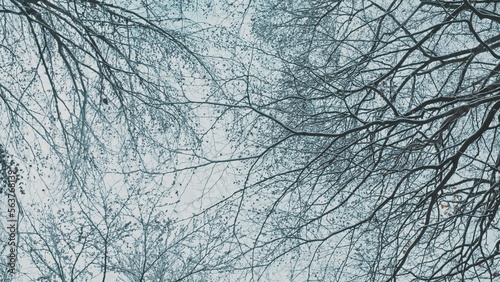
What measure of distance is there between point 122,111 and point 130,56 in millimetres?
509

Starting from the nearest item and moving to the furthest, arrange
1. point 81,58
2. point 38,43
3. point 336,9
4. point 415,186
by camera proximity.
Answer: point 38,43, point 81,58, point 415,186, point 336,9

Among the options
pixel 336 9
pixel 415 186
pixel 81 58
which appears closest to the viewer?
pixel 81 58

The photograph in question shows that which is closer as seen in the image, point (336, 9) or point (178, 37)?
point (178, 37)

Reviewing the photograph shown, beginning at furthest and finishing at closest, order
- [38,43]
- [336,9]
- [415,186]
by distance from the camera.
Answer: [336,9], [415,186], [38,43]

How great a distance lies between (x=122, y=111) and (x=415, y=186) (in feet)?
9.59

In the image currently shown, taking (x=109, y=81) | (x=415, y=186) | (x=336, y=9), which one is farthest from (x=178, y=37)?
(x=415, y=186)

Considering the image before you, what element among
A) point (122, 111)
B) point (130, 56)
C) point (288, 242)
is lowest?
point (288, 242)

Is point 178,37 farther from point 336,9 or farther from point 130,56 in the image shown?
point 336,9

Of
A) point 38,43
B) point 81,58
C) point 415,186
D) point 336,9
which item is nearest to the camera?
point 38,43

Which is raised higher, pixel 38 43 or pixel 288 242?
pixel 38 43

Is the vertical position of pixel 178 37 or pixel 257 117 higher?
pixel 178 37

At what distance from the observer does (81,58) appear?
5.34 m

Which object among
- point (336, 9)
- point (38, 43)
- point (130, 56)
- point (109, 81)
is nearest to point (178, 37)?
point (130, 56)

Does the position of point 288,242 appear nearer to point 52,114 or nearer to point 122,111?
point 122,111
